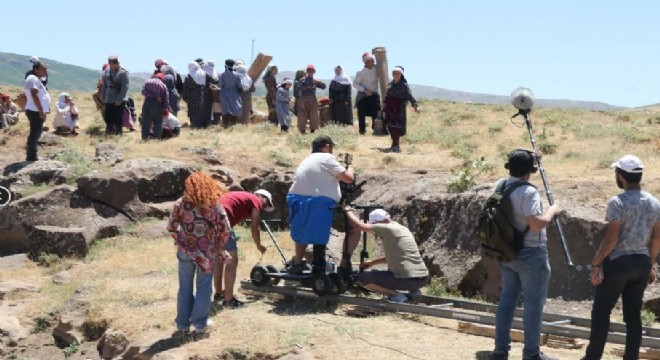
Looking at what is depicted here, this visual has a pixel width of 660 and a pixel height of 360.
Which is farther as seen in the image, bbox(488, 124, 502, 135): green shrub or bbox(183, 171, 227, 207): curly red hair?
bbox(488, 124, 502, 135): green shrub

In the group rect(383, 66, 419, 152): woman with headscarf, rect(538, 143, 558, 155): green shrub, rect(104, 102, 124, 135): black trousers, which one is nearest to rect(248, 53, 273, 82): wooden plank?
rect(104, 102, 124, 135): black trousers

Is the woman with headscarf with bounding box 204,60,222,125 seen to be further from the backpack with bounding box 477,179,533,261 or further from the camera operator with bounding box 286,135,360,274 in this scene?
the backpack with bounding box 477,179,533,261

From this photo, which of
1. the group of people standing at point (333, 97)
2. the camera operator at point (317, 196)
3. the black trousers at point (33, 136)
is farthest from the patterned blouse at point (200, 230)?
the group of people standing at point (333, 97)

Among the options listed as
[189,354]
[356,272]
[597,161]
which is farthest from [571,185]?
[189,354]

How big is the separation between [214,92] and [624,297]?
1618 centimetres

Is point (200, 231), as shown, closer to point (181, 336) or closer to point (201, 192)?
point (201, 192)

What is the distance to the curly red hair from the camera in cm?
885

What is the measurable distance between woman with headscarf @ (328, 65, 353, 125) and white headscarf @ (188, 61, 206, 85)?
303cm

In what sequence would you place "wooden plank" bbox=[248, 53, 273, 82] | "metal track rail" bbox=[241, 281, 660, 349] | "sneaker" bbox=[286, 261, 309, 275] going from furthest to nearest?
"wooden plank" bbox=[248, 53, 273, 82] < "sneaker" bbox=[286, 261, 309, 275] < "metal track rail" bbox=[241, 281, 660, 349]

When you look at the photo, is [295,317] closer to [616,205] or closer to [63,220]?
[616,205]

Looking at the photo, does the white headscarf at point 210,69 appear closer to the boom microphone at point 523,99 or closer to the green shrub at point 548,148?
the green shrub at point 548,148

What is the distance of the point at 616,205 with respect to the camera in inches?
285

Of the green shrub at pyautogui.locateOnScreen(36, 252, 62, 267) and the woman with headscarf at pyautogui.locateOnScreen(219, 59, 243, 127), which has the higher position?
the woman with headscarf at pyautogui.locateOnScreen(219, 59, 243, 127)

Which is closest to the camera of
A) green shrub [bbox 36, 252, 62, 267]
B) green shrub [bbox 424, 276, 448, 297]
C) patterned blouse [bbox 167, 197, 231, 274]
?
patterned blouse [bbox 167, 197, 231, 274]
